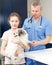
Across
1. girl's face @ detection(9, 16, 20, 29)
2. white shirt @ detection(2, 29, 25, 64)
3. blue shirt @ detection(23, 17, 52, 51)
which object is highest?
girl's face @ detection(9, 16, 20, 29)

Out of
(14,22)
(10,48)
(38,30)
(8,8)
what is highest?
(8,8)

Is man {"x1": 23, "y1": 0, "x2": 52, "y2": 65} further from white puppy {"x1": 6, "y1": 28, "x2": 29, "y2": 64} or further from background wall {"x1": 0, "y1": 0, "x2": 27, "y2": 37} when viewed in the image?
background wall {"x1": 0, "y1": 0, "x2": 27, "y2": 37}

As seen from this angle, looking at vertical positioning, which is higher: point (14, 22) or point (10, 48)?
point (14, 22)

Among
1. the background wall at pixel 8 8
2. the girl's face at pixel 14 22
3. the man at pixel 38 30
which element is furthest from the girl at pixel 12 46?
the background wall at pixel 8 8

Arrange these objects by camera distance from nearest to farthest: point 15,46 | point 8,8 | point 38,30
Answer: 1. point 15,46
2. point 38,30
3. point 8,8

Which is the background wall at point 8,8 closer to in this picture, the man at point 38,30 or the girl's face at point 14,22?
the man at point 38,30

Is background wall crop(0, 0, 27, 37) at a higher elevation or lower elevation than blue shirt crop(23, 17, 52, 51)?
higher

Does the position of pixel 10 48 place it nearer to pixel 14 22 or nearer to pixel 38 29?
pixel 14 22

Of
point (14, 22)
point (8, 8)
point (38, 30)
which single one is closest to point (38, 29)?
point (38, 30)

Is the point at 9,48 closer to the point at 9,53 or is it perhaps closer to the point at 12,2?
the point at 9,53

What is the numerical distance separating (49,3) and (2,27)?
126cm

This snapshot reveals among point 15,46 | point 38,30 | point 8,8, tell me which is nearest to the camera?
point 15,46

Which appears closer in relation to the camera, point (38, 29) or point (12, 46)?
point (12, 46)

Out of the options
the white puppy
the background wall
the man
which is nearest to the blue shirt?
the man
